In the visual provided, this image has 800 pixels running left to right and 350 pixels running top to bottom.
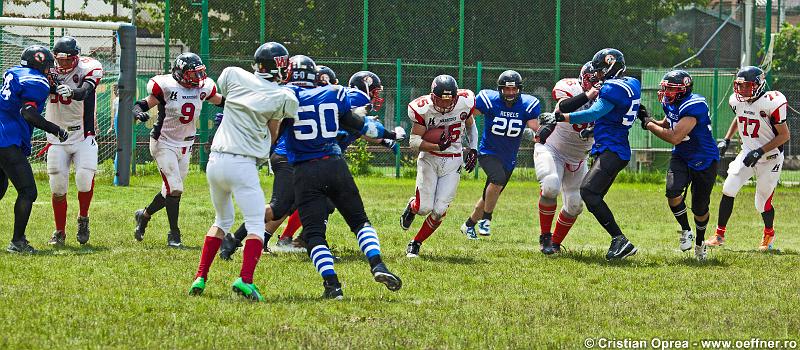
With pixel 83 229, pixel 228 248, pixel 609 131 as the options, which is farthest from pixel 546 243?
pixel 83 229

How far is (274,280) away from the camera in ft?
29.0

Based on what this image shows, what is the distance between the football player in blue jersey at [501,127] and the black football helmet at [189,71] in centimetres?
287

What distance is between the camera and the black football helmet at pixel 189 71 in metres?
11.2

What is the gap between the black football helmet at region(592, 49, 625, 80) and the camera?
1070 centimetres

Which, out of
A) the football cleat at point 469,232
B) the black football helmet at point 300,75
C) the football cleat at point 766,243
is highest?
the black football helmet at point 300,75

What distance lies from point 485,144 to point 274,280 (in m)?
4.64

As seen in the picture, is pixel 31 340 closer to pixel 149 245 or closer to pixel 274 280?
pixel 274 280

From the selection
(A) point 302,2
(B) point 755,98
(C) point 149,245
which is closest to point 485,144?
(B) point 755,98

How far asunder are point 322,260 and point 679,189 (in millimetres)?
4601

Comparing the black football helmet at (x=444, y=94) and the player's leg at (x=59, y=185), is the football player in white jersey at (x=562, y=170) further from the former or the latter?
the player's leg at (x=59, y=185)

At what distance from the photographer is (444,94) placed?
10750 millimetres

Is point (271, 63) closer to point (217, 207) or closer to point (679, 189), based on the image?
point (217, 207)

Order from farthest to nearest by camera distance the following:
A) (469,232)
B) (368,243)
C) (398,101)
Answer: (398,101) < (469,232) < (368,243)

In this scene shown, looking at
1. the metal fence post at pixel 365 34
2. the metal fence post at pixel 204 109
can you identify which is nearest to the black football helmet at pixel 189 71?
the metal fence post at pixel 204 109
